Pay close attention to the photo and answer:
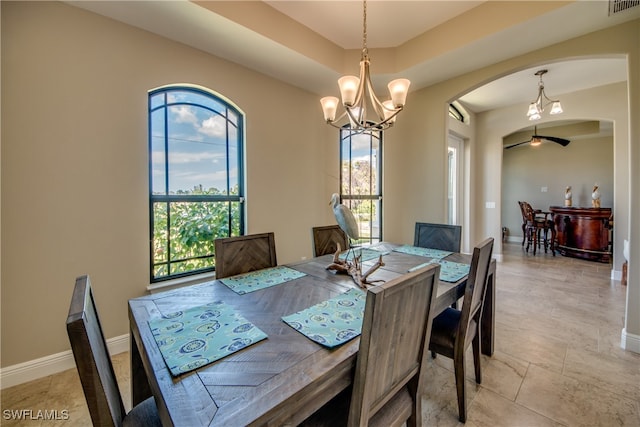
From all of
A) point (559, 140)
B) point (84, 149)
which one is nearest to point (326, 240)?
point (84, 149)

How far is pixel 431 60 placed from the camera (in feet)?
9.21

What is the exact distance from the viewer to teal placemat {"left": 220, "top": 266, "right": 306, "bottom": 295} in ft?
5.00

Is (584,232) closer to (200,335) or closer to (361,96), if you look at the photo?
(361,96)

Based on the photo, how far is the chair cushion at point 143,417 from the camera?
952mm

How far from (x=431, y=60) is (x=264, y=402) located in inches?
132

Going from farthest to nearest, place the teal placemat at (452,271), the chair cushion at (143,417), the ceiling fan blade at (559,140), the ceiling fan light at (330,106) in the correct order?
the ceiling fan blade at (559,140)
the ceiling fan light at (330,106)
the teal placemat at (452,271)
the chair cushion at (143,417)

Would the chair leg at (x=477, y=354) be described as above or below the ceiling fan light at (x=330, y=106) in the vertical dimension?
below

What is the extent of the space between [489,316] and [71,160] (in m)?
3.49

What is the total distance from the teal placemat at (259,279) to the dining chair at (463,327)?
0.96 meters

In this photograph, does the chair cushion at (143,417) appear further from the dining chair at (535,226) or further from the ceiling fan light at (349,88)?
the dining chair at (535,226)

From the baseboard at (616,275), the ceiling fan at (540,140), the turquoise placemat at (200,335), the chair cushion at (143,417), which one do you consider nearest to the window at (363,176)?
the turquoise placemat at (200,335)

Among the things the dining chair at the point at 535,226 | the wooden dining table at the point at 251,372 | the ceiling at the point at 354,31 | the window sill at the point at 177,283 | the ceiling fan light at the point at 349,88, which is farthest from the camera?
A: the dining chair at the point at 535,226

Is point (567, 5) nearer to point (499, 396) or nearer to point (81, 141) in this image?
point (499, 396)

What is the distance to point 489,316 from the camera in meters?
2.04
